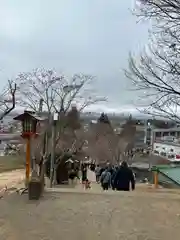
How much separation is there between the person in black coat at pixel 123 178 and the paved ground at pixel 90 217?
960 millimetres

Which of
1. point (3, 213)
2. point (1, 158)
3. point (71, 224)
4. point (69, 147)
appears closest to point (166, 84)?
point (71, 224)

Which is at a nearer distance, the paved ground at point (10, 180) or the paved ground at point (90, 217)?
the paved ground at point (90, 217)

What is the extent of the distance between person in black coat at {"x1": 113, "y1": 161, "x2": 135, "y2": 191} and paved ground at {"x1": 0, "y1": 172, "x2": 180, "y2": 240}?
96 centimetres

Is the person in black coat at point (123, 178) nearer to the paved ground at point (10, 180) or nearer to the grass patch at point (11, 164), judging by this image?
the paved ground at point (10, 180)

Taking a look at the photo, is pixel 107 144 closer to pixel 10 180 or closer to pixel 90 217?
pixel 10 180

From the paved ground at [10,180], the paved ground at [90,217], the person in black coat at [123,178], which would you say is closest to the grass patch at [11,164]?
the paved ground at [10,180]

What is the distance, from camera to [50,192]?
11.7m

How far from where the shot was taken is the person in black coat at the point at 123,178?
40.3 feet

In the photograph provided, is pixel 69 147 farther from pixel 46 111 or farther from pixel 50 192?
pixel 50 192

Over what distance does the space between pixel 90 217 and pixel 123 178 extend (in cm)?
430

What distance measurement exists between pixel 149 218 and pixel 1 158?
35.8m

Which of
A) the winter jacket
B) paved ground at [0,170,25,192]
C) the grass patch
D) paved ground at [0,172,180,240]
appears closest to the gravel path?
paved ground at [0,172,180,240]

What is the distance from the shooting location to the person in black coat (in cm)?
1230

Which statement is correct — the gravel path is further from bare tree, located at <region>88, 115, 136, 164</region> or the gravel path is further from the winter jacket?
bare tree, located at <region>88, 115, 136, 164</region>
